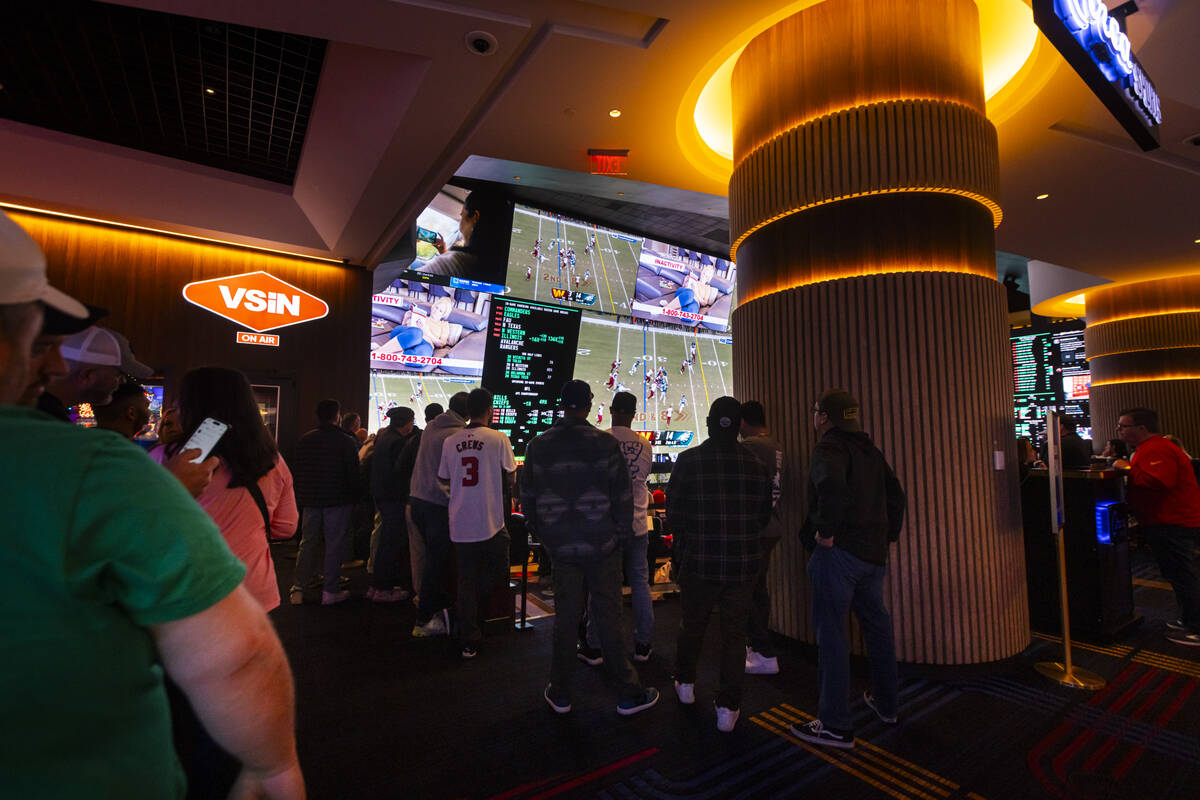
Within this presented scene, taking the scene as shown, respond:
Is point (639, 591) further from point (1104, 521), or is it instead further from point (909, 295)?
point (1104, 521)

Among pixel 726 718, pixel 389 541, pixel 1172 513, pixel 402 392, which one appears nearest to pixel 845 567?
pixel 726 718

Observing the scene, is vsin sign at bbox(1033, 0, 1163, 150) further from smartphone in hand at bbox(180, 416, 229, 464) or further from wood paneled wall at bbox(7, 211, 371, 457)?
wood paneled wall at bbox(7, 211, 371, 457)

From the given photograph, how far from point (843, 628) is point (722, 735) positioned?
2.72 ft

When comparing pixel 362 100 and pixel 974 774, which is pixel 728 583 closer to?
pixel 974 774

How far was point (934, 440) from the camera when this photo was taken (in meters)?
3.73

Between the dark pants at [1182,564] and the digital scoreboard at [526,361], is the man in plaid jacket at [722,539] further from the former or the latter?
the digital scoreboard at [526,361]

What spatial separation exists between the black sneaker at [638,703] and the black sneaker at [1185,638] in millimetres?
4212

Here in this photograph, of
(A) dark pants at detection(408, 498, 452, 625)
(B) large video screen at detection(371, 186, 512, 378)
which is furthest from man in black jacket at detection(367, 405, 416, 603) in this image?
(B) large video screen at detection(371, 186, 512, 378)

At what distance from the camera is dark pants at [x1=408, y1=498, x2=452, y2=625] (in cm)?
422

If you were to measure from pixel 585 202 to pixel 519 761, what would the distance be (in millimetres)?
7267

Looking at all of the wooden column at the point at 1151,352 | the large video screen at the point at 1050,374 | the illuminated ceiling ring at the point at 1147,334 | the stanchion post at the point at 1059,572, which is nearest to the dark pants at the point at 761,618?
the stanchion post at the point at 1059,572

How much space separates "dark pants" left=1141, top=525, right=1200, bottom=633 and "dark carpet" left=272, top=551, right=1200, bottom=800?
39 centimetres

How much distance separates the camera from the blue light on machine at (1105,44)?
244 cm

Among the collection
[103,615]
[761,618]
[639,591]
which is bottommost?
[761,618]
